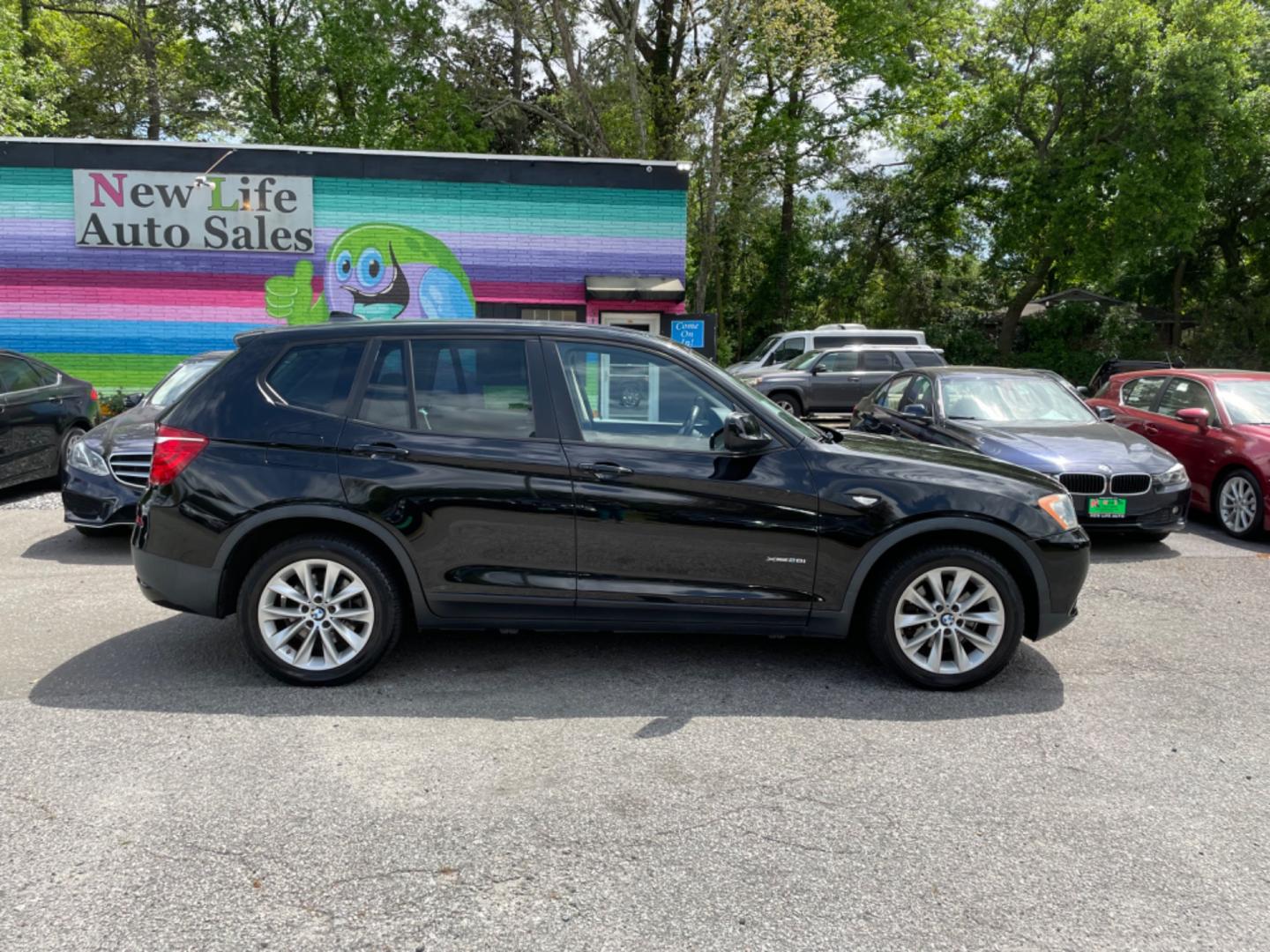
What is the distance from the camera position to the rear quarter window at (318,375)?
14.7 ft

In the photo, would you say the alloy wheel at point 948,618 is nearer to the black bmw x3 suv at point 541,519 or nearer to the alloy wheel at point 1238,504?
the black bmw x3 suv at point 541,519

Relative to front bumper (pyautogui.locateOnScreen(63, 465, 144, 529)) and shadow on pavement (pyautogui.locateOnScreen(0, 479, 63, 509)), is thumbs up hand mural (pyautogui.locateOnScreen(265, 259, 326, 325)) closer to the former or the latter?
shadow on pavement (pyautogui.locateOnScreen(0, 479, 63, 509))

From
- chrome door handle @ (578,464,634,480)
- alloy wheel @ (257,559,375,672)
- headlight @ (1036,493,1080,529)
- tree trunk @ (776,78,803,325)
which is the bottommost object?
alloy wheel @ (257,559,375,672)

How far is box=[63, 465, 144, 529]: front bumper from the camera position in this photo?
7000mm

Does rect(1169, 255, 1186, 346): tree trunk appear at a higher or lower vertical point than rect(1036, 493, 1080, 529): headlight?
higher

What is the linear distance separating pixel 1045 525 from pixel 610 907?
2.85 m

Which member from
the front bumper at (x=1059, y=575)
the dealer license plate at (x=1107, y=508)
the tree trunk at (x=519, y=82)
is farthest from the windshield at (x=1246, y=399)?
the tree trunk at (x=519, y=82)

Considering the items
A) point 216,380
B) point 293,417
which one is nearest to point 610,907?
point 293,417

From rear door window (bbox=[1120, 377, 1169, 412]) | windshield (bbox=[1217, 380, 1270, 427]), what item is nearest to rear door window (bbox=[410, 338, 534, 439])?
windshield (bbox=[1217, 380, 1270, 427])

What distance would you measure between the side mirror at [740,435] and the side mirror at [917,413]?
477 centimetres

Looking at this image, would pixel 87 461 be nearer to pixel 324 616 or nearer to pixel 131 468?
pixel 131 468

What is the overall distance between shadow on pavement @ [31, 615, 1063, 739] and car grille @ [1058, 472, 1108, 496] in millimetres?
2633

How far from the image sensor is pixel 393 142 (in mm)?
27516

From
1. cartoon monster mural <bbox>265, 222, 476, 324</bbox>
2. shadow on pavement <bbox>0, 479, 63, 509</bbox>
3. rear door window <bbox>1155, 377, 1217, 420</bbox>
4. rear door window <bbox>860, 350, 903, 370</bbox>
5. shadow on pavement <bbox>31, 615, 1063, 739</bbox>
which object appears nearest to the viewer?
shadow on pavement <bbox>31, 615, 1063, 739</bbox>
